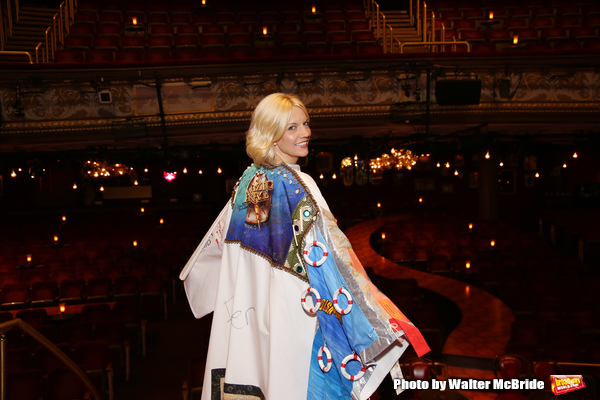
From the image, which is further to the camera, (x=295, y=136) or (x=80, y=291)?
(x=80, y=291)

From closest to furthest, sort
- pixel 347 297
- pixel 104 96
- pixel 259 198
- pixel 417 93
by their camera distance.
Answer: pixel 347 297
pixel 259 198
pixel 417 93
pixel 104 96

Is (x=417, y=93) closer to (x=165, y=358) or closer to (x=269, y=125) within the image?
(x=165, y=358)

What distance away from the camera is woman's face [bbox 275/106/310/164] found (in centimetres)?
155

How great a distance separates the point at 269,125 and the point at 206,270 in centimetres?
58

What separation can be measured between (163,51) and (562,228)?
1184 centimetres

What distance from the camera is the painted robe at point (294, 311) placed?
1.38 metres

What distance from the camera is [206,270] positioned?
5.76 ft

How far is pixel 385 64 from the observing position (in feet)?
31.2

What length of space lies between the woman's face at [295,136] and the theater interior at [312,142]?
1460mm

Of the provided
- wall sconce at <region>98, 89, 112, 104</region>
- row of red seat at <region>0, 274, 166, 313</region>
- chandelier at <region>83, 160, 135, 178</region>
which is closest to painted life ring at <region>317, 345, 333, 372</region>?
row of red seat at <region>0, 274, 166, 313</region>

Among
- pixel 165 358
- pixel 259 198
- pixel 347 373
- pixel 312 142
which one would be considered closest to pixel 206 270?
pixel 259 198

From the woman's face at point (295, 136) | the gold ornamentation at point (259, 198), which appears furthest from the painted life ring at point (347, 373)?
the woman's face at point (295, 136)

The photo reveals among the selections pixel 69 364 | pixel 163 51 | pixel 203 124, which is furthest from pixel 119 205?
pixel 69 364

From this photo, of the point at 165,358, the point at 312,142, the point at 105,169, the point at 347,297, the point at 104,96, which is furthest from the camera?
the point at 105,169
